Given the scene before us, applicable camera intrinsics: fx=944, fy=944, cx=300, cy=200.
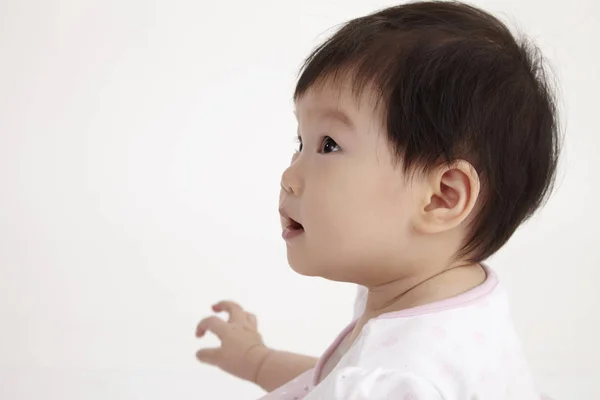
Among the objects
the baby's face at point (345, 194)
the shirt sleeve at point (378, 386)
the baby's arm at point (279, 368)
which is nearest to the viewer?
the shirt sleeve at point (378, 386)

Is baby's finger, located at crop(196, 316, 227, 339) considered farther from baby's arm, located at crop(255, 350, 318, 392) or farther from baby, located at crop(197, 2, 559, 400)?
baby, located at crop(197, 2, 559, 400)

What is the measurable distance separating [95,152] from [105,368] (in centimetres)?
69

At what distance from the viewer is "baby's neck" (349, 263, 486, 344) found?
3.00 feet

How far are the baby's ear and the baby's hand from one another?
0.41m

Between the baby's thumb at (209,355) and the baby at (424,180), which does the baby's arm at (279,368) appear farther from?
the baby at (424,180)

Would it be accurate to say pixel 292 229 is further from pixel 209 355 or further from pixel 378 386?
pixel 209 355

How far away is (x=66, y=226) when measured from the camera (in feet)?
6.74

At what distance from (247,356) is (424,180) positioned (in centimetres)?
44

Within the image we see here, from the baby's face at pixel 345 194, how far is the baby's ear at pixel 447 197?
0.01m

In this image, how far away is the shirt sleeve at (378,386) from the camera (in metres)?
0.79

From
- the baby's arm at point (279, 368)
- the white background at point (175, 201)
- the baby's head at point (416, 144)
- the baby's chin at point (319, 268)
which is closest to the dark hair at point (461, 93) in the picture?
the baby's head at point (416, 144)

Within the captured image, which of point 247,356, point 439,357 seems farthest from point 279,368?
point 439,357

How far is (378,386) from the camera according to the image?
0.79 m

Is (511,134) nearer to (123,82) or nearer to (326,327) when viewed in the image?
(326,327)
